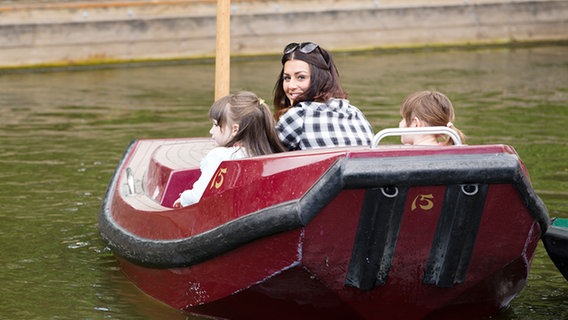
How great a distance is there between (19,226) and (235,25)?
1288 centimetres

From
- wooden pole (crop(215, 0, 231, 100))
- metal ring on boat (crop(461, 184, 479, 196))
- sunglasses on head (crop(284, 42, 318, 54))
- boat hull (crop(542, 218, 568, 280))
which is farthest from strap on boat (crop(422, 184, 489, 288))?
wooden pole (crop(215, 0, 231, 100))

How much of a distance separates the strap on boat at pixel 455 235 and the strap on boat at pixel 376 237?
197mm

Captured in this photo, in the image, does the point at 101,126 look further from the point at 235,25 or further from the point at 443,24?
the point at 443,24

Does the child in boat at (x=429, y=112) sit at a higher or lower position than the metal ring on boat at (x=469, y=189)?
higher

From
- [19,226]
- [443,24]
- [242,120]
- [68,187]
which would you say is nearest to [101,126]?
[68,187]

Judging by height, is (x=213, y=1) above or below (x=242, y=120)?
below

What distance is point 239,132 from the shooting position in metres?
6.29

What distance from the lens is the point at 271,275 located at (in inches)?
225

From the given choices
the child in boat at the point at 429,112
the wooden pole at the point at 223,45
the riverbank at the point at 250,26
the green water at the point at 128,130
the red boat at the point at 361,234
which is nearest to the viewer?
the red boat at the point at 361,234

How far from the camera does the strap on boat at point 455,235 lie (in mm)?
5418

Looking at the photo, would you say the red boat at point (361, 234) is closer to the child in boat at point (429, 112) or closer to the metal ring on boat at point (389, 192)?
the metal ring on boat at point (389, 192)

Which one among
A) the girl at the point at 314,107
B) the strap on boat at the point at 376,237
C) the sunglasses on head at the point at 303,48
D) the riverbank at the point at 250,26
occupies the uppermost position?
the sunglasses on head at the point at 303,48

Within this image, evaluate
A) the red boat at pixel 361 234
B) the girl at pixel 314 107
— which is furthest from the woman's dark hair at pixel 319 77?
the red boat at pixel 361 234

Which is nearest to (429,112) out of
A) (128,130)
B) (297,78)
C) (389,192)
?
(297,78)
